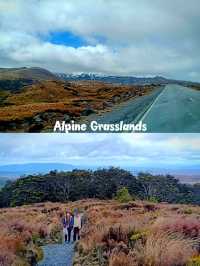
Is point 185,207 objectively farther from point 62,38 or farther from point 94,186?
point 62,38

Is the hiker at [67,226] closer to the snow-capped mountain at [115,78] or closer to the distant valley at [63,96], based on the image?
the distant valley at [63,96]

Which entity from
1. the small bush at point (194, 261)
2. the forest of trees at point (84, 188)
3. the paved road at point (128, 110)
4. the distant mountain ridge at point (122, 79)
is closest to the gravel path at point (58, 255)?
the forest of trees at point (84, 188)

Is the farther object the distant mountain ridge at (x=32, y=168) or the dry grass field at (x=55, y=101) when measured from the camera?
the distant mountain ridge at (x=32, y=168)

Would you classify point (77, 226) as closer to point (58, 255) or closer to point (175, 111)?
point (58, 255)

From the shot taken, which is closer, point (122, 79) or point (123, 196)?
point (122, 79)

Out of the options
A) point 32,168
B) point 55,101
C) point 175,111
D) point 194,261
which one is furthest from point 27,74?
point 194,261

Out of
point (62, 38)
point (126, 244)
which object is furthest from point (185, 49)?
point (126, 244)
